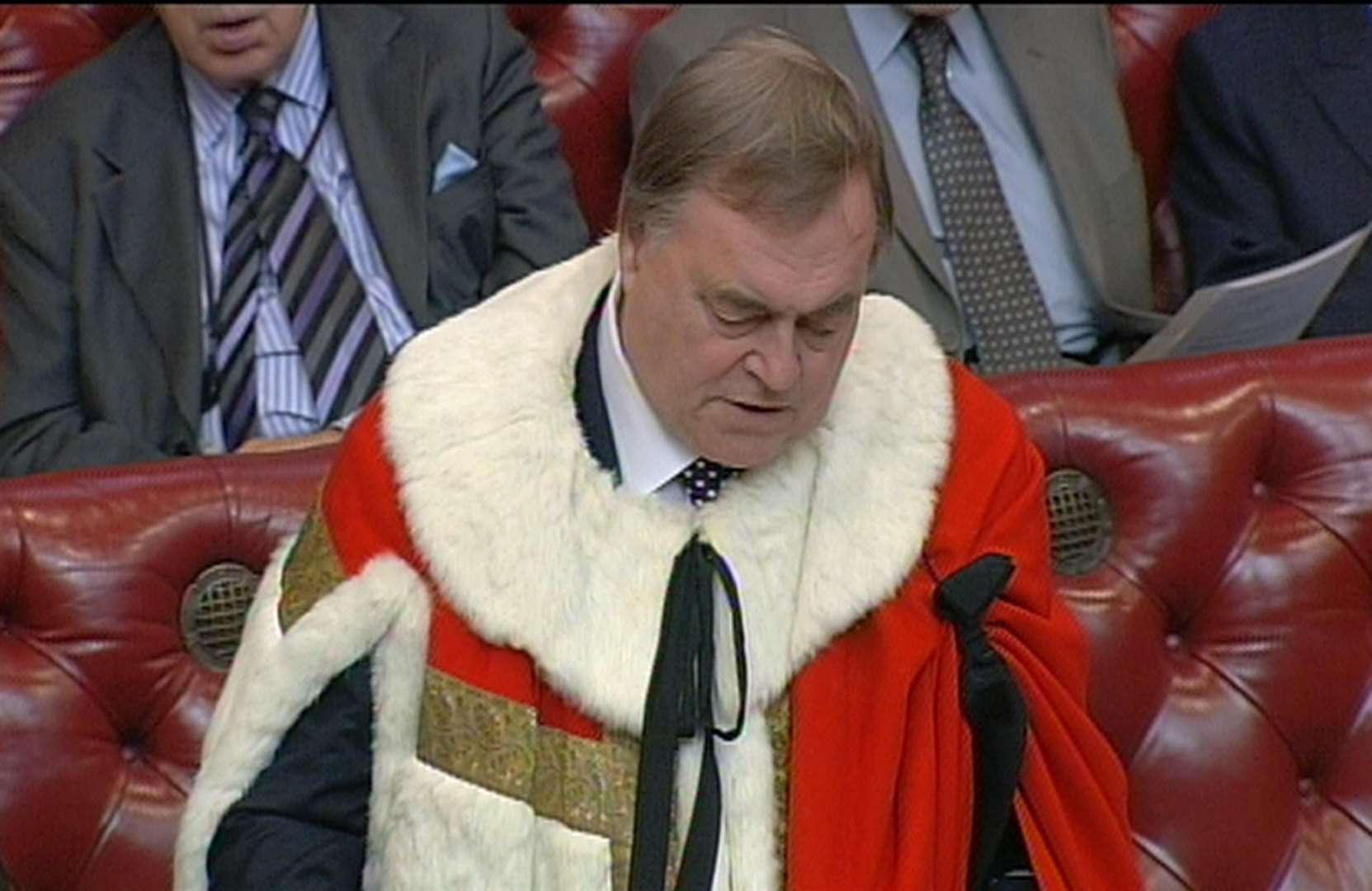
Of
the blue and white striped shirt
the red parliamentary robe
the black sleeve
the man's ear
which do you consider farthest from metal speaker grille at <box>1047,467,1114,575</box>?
the blue and white striped shirt

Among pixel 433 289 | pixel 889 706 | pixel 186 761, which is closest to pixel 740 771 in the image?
pixel 889 706

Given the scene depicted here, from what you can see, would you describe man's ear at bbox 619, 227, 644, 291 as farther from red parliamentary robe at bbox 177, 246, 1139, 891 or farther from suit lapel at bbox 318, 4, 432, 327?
suit lapel at bbox 318, 4, 432, 327

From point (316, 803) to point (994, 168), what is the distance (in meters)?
1.19

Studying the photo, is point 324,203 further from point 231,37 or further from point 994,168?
point 994,168

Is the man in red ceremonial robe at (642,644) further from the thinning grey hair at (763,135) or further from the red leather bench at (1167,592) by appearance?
the red leather bench at (1167,592)

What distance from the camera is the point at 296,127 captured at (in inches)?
106

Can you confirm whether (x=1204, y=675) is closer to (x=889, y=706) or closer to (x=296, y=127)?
(x=889, y=706)

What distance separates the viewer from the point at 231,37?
2.61 m

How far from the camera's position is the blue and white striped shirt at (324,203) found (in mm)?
2592

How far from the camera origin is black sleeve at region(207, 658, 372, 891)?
1.77 meters

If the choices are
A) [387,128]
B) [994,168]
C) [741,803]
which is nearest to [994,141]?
[994,168]

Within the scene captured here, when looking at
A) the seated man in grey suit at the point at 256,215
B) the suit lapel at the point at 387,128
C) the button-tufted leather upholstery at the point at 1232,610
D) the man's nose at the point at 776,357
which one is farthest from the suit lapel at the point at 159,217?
the man's nose at the point at 776,357

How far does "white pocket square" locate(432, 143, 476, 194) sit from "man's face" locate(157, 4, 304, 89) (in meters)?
0.17

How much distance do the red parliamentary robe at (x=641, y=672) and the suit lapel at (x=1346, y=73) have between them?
1.02 m
